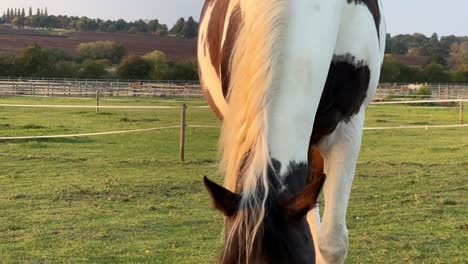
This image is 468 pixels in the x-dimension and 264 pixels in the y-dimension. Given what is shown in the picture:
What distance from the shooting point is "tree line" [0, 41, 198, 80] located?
83.3 ft

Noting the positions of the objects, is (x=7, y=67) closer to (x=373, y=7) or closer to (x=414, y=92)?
A: (x=414, y=92)

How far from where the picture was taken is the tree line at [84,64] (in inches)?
1000

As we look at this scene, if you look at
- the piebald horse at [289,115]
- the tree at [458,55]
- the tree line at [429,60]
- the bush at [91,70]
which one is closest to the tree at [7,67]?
the bush at [91,70]

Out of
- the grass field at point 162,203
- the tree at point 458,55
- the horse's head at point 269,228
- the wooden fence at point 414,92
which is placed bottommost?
the grass field at point 162,203

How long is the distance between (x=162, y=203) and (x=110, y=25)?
2339cm

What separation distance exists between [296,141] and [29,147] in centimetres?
916

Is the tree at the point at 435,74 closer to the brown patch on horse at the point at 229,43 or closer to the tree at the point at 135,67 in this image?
the tree at the point at 135,67

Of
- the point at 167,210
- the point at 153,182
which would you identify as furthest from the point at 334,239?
the point at 153,182

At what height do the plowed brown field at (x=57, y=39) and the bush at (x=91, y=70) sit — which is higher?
the plowed brown field at (x=57, y=39)

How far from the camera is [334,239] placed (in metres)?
2.53

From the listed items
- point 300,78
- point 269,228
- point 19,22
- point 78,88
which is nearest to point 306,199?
point 269,228

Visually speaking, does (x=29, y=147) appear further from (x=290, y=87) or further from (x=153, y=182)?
(x=290, y=87)

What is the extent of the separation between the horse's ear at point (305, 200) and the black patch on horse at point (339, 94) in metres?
0.85

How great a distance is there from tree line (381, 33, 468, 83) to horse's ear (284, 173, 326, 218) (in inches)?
1190
